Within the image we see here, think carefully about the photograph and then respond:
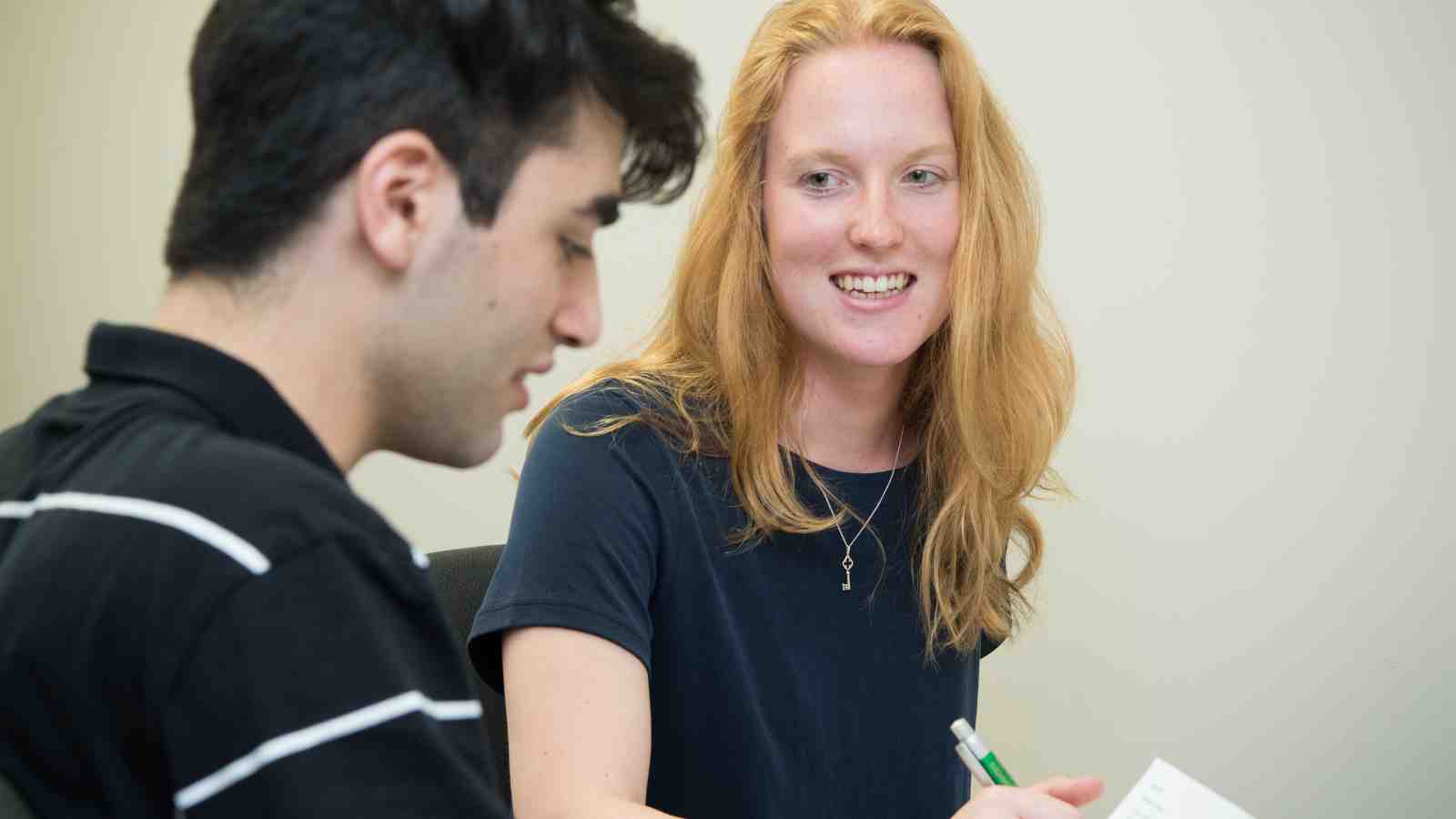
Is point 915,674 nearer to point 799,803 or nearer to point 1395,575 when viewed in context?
point 799,803

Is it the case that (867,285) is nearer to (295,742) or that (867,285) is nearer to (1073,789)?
(1073,789)

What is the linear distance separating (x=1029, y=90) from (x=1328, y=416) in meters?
0.64

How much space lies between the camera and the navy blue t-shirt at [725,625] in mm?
1230

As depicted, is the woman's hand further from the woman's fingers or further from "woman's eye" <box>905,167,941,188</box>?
"woman's eye" <box>905,167,941,188</box>

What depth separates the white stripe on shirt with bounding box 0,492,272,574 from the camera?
571 millimetres

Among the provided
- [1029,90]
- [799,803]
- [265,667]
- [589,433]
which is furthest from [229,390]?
[1029,90]

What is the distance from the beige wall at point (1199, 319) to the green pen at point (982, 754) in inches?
39.4

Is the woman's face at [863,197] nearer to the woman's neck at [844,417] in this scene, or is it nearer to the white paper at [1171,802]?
the woman's neck at [844,417]

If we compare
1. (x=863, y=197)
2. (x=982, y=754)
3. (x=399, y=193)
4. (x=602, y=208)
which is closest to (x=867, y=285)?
(x=863, y=197)

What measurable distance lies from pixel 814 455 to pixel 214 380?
87cm

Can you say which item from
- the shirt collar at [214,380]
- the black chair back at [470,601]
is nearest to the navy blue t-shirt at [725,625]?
the black chair back at [470,601]

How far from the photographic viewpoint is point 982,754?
1.14 m

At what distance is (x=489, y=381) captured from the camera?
0.78 meters

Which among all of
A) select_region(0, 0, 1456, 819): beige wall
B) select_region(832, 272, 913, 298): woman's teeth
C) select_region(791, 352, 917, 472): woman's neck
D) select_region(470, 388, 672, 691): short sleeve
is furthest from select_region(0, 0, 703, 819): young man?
select_region(0, 0, 1456, 819): beige wall
